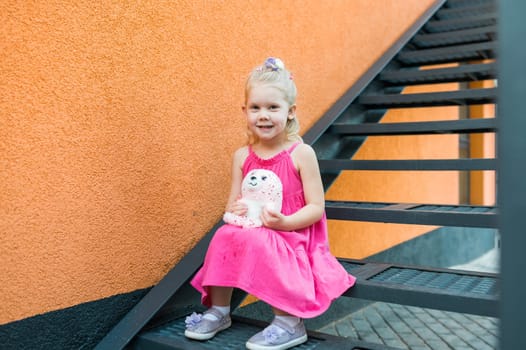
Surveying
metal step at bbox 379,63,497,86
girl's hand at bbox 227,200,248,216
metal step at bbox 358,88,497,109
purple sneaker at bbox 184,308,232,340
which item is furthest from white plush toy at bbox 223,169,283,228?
metal step at bbox 379,63,497,86

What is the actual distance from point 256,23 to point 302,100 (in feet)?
1.93

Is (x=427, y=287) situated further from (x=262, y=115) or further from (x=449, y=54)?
(x=449, y=54)

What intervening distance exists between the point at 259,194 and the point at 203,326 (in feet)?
1.75

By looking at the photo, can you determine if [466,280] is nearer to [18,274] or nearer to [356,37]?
[18,274]

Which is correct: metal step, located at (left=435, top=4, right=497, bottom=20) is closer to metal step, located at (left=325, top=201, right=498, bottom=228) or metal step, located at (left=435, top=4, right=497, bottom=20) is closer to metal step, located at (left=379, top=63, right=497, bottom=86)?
metal step, located at (left=379, top=63, right=497, bottom=86)

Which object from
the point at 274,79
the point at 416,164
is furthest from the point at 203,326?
the point at 416,164

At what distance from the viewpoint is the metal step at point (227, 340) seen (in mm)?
1788

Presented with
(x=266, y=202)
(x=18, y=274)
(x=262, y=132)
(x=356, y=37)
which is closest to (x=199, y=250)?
(x=266, y=202)

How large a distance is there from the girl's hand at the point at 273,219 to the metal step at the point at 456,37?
3.12 meters

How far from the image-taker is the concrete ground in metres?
3.38

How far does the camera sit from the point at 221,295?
1993mm

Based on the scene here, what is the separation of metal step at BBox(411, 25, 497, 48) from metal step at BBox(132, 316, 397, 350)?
128 inches

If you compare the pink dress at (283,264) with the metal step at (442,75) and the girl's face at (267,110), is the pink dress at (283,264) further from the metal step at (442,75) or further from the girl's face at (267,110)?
the metal step at (442,75)

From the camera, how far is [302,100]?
3232mm
